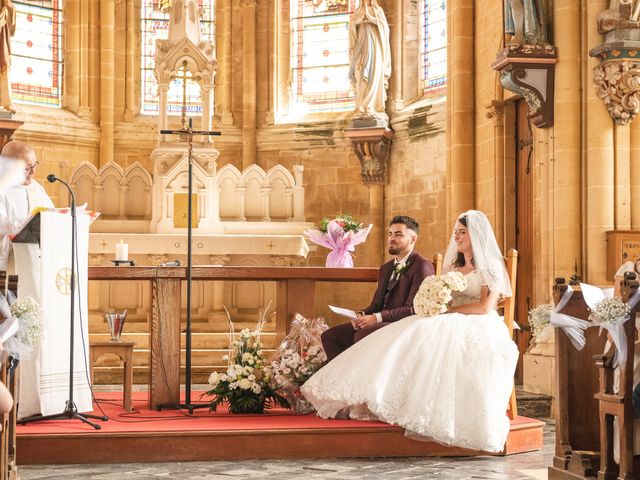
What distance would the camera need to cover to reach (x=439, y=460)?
727 centimetres

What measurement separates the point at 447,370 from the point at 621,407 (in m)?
1.60

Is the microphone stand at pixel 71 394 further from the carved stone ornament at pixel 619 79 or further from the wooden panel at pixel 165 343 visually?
the carved stone ornament at pixel 619 79

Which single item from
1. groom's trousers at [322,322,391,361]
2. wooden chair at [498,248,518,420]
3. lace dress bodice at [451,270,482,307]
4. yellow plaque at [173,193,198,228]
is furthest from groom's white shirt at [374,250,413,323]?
yellow plaque at [173,193,198,228]

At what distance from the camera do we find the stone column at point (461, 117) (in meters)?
13.0

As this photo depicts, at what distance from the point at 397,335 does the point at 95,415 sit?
2.20 meters

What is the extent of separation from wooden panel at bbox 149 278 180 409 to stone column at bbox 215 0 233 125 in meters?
9.96

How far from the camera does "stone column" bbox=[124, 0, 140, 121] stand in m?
17.8

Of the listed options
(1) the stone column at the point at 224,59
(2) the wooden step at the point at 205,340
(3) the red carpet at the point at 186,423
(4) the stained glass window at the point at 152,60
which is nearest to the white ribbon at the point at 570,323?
(3) the red carpet at the point at 186,423

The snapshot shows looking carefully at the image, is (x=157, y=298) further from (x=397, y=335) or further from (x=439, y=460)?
(x=439, y=460)

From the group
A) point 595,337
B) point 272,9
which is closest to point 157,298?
point 595,337

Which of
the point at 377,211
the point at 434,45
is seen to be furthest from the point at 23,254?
the point at 434,45

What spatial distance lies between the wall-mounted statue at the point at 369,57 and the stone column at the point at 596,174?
6.21 metres

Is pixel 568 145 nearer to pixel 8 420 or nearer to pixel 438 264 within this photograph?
pixel 438 264

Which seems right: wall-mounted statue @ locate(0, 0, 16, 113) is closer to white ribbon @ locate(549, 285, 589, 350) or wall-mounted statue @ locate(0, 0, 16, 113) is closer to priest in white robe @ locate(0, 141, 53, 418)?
priest in white robe @ locate(0, 141, 53, 418)
